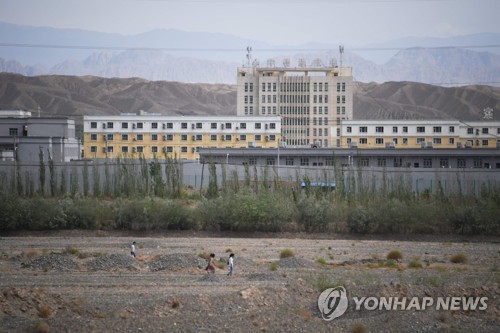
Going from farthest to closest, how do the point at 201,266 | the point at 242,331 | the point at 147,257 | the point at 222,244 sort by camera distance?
the point at 222,244 → the point at 147,257 → the point at 201,266 → the point at 242,331

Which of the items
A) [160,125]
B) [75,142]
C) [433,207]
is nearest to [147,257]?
[433,207]

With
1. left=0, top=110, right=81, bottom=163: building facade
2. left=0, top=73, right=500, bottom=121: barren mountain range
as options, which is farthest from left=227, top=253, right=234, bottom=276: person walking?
left=0, top=73, right=500, bottom=121: barren mountain range

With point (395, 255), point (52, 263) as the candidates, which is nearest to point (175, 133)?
point (395, 255)

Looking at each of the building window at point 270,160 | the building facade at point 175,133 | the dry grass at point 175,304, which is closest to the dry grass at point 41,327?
the dry grass at point 175,304

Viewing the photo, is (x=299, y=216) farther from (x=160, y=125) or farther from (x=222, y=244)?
(x=160, y=125)

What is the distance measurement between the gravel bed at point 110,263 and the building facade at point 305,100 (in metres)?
74.8

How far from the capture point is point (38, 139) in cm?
6906

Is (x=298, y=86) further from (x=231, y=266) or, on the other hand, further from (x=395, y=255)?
(x=231, y=266)

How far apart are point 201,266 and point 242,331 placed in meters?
10.8

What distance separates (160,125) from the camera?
8394cm

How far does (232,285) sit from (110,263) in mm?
6763

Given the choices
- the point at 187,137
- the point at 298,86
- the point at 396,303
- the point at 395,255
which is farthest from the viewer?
the point at 298,86

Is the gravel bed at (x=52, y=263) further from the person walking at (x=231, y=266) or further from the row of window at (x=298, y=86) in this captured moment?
the row of window at (x=298, y=86)

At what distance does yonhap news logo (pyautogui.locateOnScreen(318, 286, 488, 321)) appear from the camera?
23641mm
